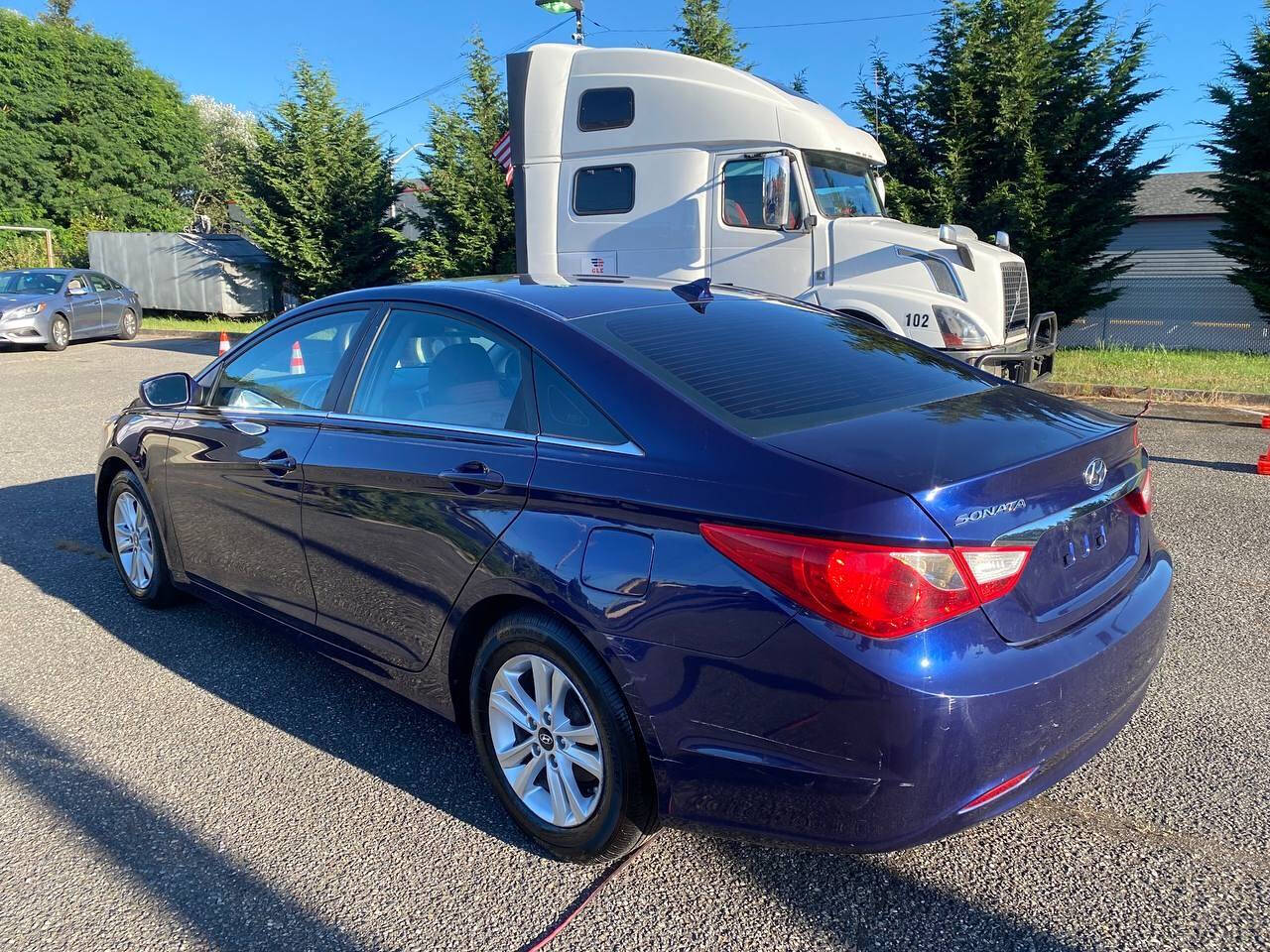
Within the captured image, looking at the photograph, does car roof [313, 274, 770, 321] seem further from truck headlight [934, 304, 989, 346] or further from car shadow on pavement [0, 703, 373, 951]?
truck headlight [934, 304, 989, 346]

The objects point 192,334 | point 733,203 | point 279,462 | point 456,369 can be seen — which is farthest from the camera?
point 192,334

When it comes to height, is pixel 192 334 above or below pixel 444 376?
above

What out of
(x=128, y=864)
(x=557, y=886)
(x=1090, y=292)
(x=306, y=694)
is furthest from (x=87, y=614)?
(x=1090, y=292)

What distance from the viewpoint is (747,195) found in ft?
29.2

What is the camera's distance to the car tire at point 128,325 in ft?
63.4

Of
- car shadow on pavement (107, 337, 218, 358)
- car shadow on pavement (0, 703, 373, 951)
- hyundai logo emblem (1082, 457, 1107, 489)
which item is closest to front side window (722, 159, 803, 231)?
hyundai logo emblem (1082, 457, 1107, 489)

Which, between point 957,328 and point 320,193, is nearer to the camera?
point 957,328

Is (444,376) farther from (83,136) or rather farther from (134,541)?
(83,136)

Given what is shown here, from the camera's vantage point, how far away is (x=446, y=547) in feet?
9.42

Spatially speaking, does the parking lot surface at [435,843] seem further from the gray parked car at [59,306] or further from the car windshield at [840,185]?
the gray parked car at [59,306]

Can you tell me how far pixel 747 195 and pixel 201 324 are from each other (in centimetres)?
1855

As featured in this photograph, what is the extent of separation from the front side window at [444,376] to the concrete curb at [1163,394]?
8057mm

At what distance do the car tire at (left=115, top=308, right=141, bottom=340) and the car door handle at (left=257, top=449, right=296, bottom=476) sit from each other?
60.0 feet

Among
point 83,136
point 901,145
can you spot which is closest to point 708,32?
point 901,145
